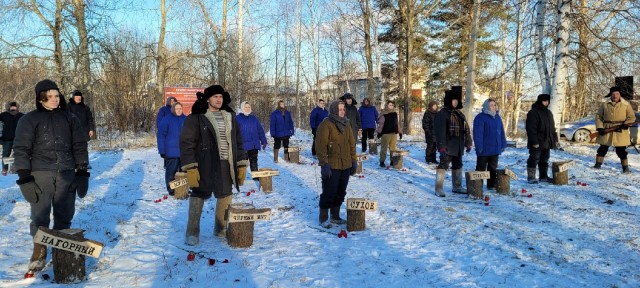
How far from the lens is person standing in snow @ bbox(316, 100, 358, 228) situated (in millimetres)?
5809

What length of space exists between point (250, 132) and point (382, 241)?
16.8ft

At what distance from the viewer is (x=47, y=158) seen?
4168 millimetres

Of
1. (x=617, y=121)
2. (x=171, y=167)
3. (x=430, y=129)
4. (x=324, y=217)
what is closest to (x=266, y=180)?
(x=171, y=167)

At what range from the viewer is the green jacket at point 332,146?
19.0ft

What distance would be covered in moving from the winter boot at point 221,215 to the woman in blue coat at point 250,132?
4.22 metres

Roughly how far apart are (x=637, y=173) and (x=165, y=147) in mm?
10924

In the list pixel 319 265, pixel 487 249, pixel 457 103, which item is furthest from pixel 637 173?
pixel 319 265

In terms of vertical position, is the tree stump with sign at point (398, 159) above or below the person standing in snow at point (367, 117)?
below

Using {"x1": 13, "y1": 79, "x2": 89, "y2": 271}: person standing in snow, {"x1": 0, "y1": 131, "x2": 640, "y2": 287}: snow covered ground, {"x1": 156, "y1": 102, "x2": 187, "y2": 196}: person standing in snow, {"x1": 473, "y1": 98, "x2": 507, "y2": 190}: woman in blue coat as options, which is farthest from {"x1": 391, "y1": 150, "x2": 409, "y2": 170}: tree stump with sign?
{"x1": 13, "y1": 79, "x2": 89, "y2": 271}: person standing in snow

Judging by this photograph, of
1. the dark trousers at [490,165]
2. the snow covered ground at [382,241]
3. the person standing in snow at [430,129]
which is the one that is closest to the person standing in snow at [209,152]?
the snow covered ground at [382,241]

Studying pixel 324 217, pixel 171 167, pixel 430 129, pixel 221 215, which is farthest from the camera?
pixel 430 129

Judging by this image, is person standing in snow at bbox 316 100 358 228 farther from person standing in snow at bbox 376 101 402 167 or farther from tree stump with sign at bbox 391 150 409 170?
person standing in snow at bbox 376 101 402 167

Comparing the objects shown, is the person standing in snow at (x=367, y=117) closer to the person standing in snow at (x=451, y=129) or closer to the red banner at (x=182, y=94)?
the person standing in snow at (x=451, y=129)

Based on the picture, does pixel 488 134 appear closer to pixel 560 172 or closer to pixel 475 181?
pixel 475 181
